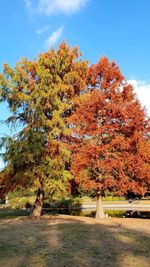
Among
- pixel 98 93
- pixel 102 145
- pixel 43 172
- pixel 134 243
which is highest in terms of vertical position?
pixel 98 93

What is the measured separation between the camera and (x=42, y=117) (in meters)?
21.9

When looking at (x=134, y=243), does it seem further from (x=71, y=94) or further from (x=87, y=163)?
(x=71, y=94)

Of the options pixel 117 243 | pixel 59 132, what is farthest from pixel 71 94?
pixel 117 243

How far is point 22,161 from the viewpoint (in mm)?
20609

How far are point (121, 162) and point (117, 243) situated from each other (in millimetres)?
9785

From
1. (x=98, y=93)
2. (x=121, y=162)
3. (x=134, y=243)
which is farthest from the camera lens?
(x=98, y=93)

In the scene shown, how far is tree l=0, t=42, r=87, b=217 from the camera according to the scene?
20.8 metres

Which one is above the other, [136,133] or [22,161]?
[136,133]

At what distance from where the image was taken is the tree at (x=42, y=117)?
68.3 ft

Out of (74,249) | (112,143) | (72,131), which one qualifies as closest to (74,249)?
(74,249)

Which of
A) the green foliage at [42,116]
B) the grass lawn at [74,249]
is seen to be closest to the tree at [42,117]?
the green foliage at [42,116]

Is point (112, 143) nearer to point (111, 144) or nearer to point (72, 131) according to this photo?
point (111, 144)

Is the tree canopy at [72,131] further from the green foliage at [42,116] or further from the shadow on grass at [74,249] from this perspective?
the shadow on grass at [74,249]

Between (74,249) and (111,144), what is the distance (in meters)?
11.3
